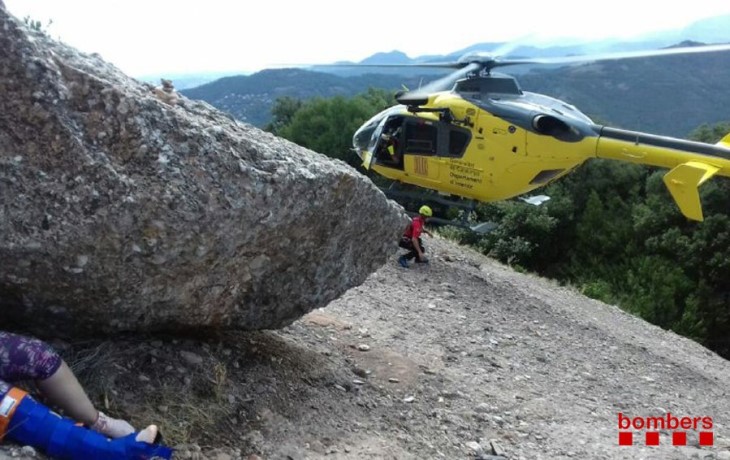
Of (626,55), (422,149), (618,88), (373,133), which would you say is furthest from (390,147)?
(618,88)

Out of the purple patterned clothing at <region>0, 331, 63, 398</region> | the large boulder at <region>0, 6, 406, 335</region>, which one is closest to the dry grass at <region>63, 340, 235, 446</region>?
the large boulder at <region>0, 6, 406, 335</region>

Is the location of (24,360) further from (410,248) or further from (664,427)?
(410,248)

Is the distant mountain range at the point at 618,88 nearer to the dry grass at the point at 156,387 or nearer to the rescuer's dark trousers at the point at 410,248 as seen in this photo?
the rescuer's dark trousers at the point at 410,248

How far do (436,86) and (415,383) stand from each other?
7.38 m

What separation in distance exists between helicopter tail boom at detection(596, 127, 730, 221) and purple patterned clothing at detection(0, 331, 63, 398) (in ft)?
27.7

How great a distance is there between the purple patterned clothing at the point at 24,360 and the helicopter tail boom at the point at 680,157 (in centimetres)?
846

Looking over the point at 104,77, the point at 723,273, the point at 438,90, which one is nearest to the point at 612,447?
the point at 104,77

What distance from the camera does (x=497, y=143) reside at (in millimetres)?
10805

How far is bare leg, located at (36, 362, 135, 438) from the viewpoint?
2938 mm

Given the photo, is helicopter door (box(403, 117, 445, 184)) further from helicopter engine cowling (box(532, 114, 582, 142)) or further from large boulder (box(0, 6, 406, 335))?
large boulder (box(0, 6, 406, 335))

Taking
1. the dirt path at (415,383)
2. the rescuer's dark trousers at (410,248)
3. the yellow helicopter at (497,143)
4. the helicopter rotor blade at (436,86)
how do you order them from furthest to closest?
the helicopter rotor blade at (436,86)
the yellow helicopter at (497,143)
the rescuer's dark trousers at (410,248)
the dirt path at (415,383)

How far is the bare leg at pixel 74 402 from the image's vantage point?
116 inches

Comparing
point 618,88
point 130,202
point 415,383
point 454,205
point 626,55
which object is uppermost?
point 626,55

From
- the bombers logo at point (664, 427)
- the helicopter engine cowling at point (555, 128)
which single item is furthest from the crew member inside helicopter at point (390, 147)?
the bombers logo at point (664, 427)
